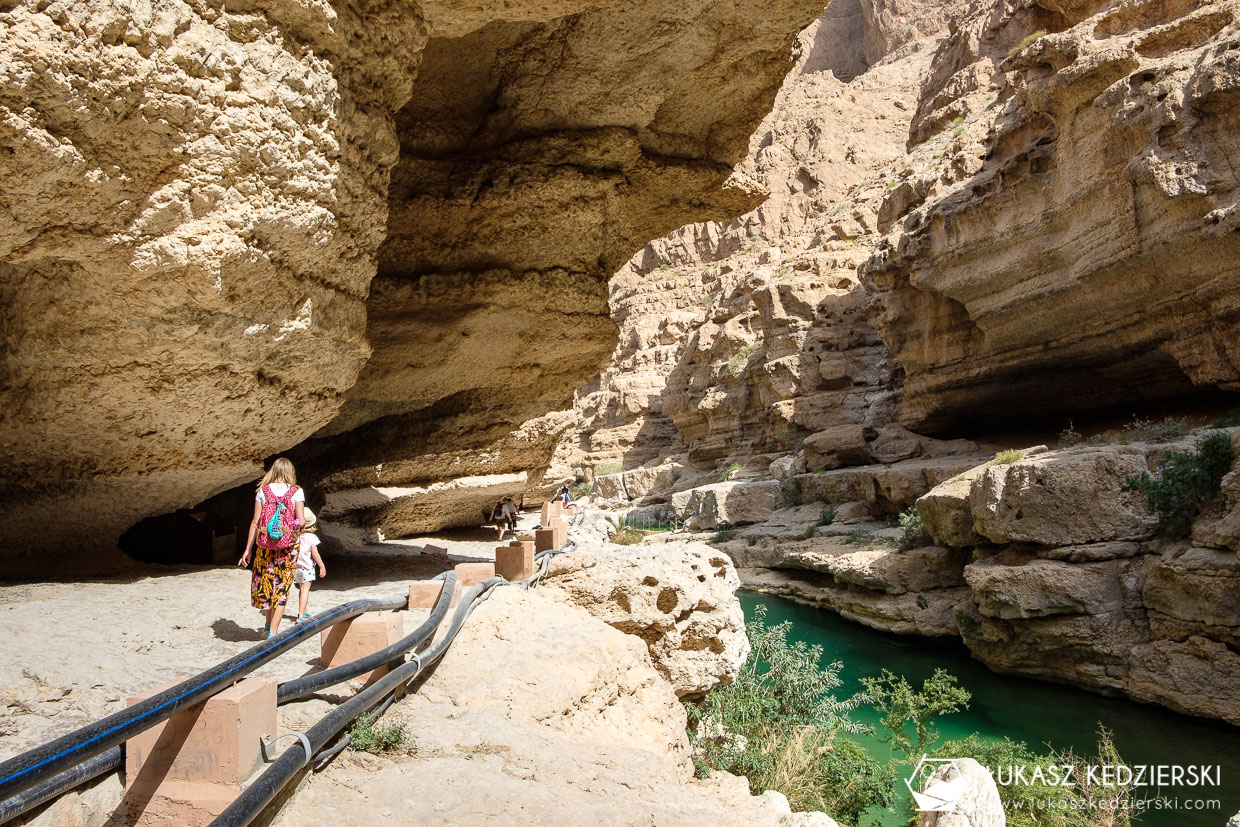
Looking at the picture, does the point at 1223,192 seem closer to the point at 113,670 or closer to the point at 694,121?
the point at 694,121

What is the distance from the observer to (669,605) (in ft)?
15.8

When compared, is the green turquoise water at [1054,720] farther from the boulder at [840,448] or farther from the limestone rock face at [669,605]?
the boulder at [840,448]

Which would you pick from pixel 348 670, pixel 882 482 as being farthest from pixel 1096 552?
pixel 348 670

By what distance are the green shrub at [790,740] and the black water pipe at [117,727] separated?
10.4 feet

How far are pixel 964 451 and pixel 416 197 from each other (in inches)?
611

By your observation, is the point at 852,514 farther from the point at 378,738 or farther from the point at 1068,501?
the point at 378,738

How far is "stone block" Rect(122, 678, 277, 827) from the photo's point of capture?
1.93 m

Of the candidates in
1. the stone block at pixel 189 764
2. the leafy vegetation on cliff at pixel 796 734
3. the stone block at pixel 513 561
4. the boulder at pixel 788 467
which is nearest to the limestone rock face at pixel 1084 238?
the boulder at pixel 788 467

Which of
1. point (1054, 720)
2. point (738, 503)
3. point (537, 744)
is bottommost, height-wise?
point (1054, 720)

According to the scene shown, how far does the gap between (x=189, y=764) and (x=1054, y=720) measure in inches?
432

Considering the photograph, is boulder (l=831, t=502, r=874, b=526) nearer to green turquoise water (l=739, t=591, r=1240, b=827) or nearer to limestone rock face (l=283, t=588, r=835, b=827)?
green turquoise water (l=739, t=591, r=1240, b=827)

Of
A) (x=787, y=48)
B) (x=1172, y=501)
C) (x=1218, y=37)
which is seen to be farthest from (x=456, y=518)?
(x=1218, y=37)

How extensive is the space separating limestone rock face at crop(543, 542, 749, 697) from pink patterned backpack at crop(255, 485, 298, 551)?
5.85ft

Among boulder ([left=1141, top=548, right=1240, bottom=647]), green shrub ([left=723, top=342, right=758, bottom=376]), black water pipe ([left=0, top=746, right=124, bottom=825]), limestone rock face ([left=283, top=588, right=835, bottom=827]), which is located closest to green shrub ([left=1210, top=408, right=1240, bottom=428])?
boulder ([left=1141, top=548, right=1240, bottom=647])
